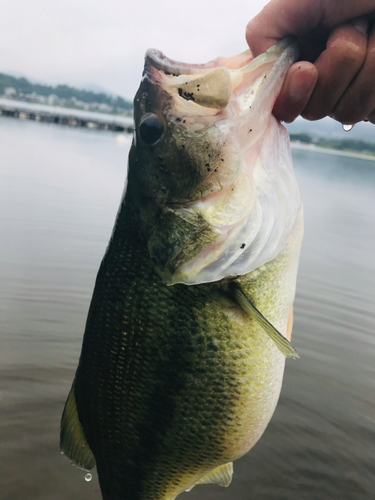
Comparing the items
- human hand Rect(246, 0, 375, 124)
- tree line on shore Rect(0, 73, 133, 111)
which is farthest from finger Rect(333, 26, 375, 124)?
tree line on shore Rect(0, 73, 133, 111)

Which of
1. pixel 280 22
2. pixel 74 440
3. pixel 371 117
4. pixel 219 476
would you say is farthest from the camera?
pixel 219 476

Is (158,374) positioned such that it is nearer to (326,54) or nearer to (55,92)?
(326,54)

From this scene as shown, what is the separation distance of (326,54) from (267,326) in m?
0.94

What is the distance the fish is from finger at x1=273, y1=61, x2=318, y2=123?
5cm

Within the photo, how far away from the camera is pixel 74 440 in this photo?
72.4 inches

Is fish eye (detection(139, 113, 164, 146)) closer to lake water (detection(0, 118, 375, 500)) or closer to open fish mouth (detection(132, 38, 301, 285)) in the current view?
open fish mouth (detection(132, 38, 301, 285))

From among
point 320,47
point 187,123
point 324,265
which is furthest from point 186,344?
point 324,265

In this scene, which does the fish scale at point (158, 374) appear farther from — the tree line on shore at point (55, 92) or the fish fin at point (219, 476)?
the tree line on shore at point (55, 92)

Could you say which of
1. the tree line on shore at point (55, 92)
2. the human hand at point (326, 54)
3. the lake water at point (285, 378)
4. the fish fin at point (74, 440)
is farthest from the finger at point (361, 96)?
the tree line on shore at point (55, 92)

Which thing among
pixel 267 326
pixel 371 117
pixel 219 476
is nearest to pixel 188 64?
pixel 371 117

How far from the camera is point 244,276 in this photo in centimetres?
155

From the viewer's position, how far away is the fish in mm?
1471

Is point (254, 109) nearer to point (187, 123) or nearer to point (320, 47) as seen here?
point (187, 123)

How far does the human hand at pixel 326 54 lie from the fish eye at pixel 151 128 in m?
0.43
